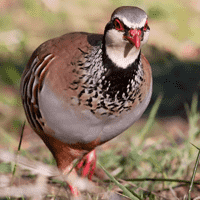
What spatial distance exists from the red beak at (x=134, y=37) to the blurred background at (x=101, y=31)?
208 centimetres

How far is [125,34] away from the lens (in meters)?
2.25

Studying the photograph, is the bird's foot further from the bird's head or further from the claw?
the bird's head

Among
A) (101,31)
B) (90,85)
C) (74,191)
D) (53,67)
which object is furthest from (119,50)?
(101,31)

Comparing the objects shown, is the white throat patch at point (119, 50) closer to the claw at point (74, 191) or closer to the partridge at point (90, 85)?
the partridge at point (90, 85)

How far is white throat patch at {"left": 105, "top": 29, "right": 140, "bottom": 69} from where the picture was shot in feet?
7.54

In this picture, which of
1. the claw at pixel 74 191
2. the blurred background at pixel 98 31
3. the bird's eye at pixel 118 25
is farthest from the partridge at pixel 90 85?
the blurred background at pixel 98 31

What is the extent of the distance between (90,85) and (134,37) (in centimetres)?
44

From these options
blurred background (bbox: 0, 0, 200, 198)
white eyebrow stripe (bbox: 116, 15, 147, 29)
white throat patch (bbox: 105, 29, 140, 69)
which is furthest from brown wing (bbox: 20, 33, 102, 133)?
blurred background (bbox: 0, 0, 200, 198)

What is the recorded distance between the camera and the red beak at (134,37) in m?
Answer: 2.18

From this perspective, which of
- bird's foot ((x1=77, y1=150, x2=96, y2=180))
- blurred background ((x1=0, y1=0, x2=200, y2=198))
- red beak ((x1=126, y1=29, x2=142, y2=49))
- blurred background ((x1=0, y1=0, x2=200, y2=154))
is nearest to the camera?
red beak ((x1=126, y1=29, x2=142, y2=49))

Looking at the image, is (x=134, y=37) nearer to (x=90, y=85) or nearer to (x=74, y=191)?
(x=90, y=85)

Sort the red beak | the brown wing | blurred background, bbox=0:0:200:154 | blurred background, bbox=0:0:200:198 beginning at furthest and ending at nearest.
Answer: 1. blurred background, bbox=0:0:200:154
2. blurred background, bbox=0:0:200:198
3. the brown wing
4. the red beak

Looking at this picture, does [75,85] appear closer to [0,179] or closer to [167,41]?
[0,179]

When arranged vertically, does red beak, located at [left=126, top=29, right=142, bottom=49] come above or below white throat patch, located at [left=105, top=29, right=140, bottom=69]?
above
